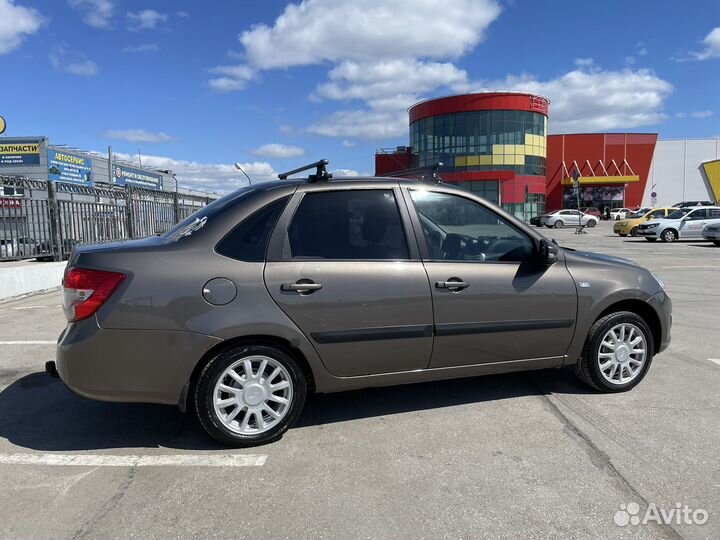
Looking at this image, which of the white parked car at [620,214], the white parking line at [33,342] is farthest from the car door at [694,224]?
the white parked car at [620,214]

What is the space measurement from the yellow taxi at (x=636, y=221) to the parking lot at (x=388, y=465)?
26717mm

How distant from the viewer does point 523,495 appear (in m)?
2.87

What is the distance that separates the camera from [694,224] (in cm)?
2438

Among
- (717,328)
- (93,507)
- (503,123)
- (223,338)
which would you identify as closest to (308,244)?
(223,338)

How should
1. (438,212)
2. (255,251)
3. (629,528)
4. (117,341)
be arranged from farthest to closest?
(438,212)
(255,251)
(117,341)
(629,528)

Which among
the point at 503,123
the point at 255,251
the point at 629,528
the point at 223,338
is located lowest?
the point at 629,528

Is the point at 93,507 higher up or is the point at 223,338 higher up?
the point at 223,338

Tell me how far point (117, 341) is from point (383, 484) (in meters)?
1.78

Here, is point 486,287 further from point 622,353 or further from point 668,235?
point 668,235

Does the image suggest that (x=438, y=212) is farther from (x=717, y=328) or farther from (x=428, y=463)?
(x=717, y=328)

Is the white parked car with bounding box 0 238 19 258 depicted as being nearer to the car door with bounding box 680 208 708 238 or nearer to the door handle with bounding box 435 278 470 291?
the door handle with bounding box 435 278 470 291

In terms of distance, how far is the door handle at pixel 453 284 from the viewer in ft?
12.2

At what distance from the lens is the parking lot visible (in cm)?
264

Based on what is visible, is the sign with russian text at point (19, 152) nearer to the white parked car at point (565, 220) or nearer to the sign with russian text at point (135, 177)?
the sign with russian text at point (135, 177)
